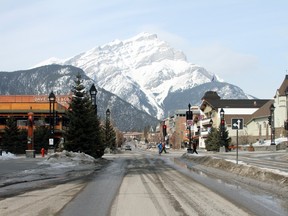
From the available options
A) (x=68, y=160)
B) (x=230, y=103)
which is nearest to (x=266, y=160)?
(x=68, y=160)

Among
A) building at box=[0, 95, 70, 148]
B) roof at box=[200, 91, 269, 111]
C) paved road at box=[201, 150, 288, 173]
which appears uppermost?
roof at box=[200, 91, 269, 111]

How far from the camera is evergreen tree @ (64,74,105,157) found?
130ft

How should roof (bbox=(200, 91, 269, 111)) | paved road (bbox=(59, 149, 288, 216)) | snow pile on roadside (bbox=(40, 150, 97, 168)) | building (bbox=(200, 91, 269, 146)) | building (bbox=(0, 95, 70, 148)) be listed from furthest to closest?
1. roof (bbox=(200, 91, 269, 111))
2. building (bbox=(200, 91, 269, 146))
3. building (bbox=(0, 95, 70, 148))
4. snow pile on roadside (bbox=(40, 150, 97, 168))
5. paved road (bbox=(59, 149, 288, 216))

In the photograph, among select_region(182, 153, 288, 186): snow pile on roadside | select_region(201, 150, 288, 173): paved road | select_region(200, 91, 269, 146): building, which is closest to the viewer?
select_region(182, 153, 288, 186): snow pile on roadside

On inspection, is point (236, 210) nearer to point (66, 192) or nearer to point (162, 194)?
point (162, 194)

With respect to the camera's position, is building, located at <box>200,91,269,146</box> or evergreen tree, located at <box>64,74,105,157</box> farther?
building, located at <box>200,91,269,146</box>

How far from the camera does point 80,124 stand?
130 ft

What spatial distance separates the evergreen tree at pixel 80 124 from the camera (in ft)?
130

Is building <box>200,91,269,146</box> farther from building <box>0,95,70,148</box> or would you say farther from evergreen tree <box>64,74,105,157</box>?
evergreen tree <box>64,74,105,157</box>

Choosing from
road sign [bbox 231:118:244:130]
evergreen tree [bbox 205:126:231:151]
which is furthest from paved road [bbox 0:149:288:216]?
evergreen tree [bbox 205:126:231:151]

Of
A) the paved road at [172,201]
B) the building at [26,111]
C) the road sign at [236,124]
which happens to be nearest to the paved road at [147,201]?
the paved road at [172,201]

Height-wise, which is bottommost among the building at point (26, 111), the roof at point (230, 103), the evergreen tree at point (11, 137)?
the evergreen tree at point (11, 137)

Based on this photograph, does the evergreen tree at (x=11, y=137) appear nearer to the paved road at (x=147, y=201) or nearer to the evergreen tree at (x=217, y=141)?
the evergreen tree at (x=217, y=141)

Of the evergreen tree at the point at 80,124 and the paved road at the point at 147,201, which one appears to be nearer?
the paved road at the point at 147,201
